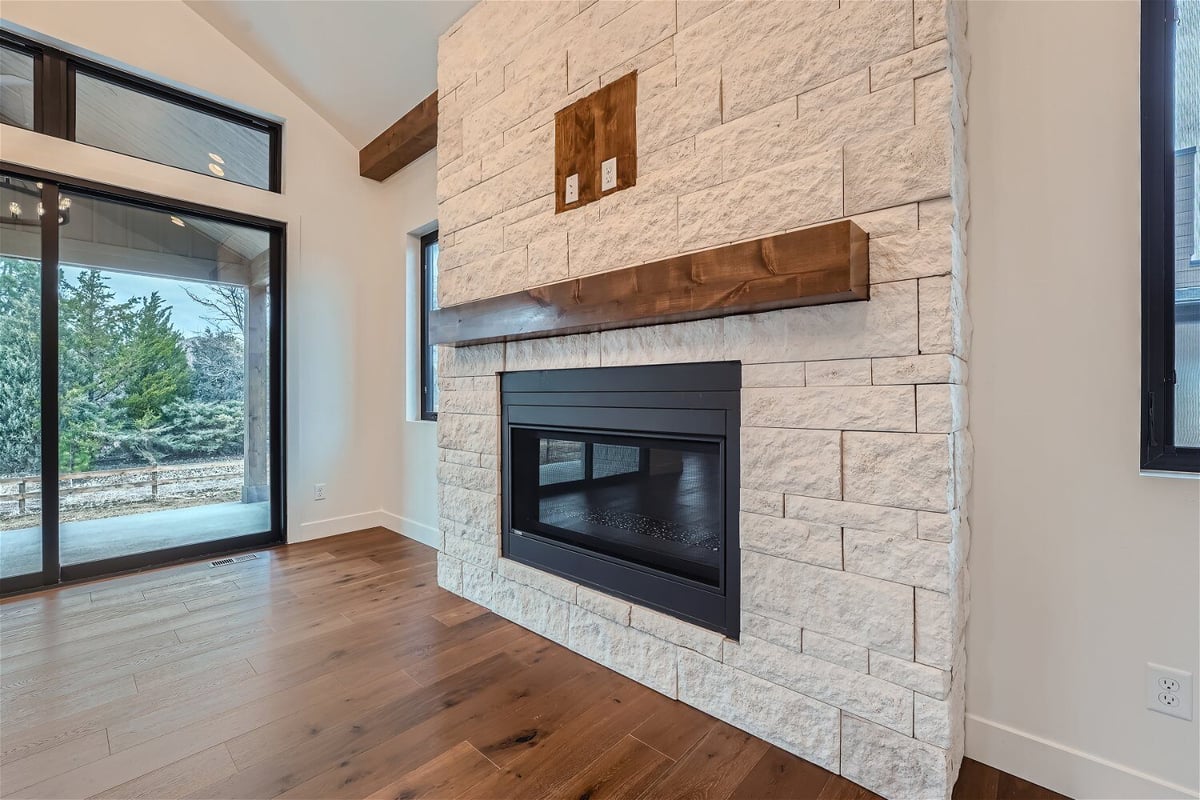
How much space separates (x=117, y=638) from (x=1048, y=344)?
3513 millimetres

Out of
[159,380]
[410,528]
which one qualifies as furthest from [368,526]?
[159,380]

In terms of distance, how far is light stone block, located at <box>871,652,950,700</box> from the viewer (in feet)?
4.03

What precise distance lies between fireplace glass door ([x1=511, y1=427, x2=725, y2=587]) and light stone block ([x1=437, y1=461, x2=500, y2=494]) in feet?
0.44

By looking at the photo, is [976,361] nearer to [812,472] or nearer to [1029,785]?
[812,472]

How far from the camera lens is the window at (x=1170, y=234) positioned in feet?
3.97

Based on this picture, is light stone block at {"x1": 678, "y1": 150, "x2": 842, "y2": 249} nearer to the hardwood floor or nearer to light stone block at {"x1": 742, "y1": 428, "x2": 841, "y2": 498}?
light stone block at {"x1": 742, "y1": 428, "x2": 841, "y2": 498}

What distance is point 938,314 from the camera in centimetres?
124

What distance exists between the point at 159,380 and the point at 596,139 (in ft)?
9.91

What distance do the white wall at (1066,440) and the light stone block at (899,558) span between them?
0.35m

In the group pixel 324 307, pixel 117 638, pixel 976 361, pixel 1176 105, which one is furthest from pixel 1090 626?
pixel 324 307

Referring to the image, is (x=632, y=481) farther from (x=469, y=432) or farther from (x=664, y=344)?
(x=469, y=432)

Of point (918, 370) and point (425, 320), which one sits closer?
point (918, 370)

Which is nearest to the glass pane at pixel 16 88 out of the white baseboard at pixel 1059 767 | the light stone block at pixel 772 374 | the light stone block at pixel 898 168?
the light stone block at pixel 772 374

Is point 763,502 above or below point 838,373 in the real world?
below
